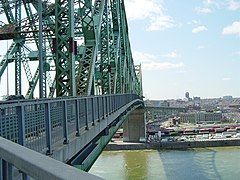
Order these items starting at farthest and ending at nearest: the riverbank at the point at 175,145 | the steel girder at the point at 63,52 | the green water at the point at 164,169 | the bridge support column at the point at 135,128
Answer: the bridge support column at the point at 135,128, the riverbank at the point at 175,145, the green water at the point at 164,169, the steel girder at the point at 63,52

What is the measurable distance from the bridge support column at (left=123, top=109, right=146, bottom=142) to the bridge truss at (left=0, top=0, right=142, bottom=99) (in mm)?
33973

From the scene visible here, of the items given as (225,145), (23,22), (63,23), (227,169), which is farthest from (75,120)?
(225,145)

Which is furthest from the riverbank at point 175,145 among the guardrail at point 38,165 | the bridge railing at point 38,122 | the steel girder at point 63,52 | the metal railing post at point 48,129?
the guardrail at point 38,165

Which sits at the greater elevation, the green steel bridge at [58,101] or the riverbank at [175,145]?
the green steel bridge at [58,101]

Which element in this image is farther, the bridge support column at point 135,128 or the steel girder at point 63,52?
the bridge support column at point 135,128

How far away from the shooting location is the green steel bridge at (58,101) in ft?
6.97

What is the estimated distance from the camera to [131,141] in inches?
2689

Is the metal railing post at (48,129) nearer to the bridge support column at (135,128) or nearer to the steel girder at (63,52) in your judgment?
the steel girder at (63,52)

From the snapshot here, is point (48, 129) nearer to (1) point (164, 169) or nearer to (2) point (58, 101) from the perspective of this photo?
(2) point (58, 101)

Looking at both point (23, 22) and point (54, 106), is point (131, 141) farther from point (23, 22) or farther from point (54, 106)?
point (54, 106)

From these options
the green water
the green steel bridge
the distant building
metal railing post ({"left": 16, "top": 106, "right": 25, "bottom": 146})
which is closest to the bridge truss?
the green steel bridge

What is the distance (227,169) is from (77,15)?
90.2ft

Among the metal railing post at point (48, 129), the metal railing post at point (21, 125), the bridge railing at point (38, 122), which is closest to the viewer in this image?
the bridge railing at point (38, 122)

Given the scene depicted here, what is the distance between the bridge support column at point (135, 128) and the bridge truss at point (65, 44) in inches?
1338
